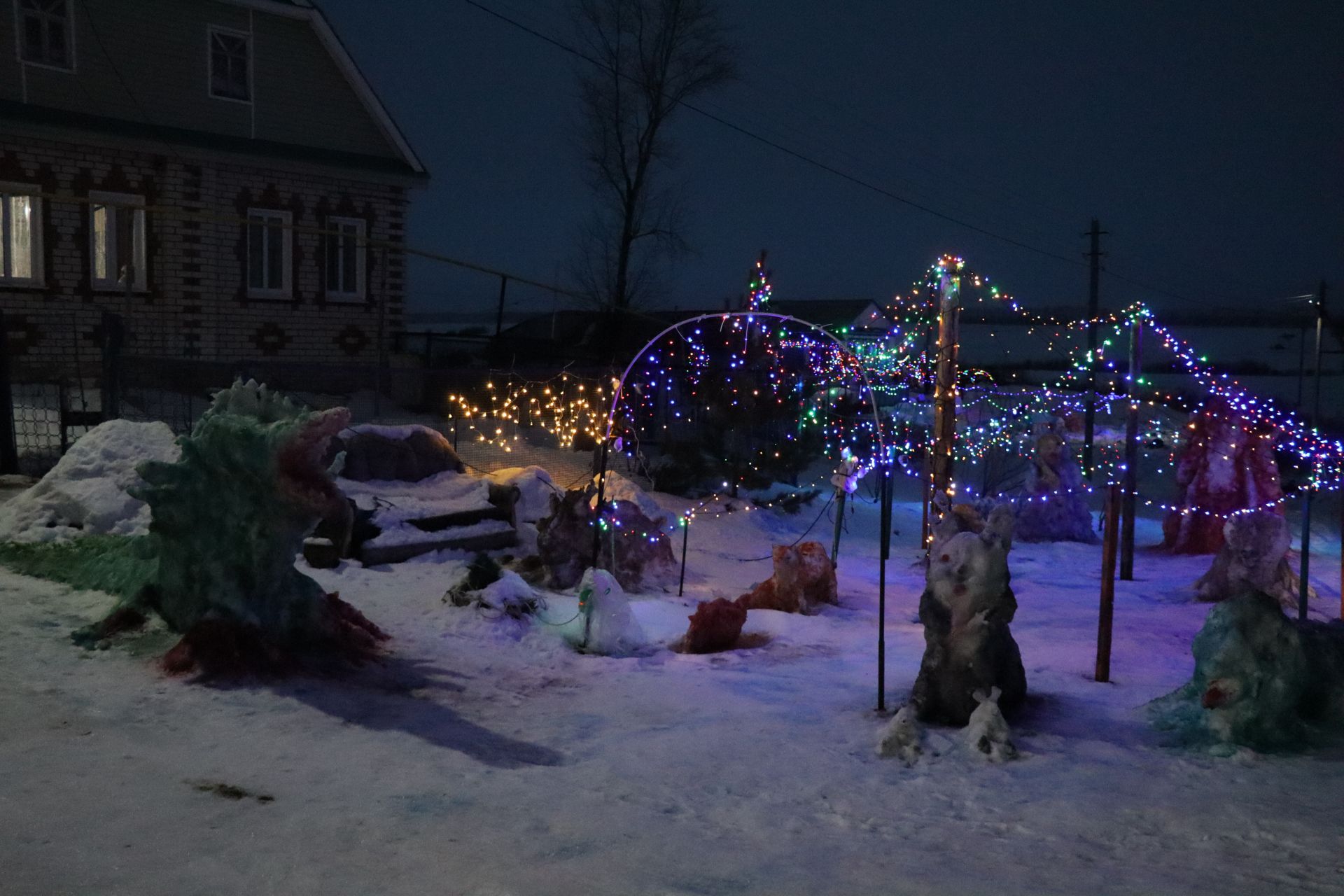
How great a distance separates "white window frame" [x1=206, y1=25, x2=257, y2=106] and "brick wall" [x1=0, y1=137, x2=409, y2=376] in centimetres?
140

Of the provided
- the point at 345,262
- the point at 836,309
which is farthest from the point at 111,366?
the point at 836,309

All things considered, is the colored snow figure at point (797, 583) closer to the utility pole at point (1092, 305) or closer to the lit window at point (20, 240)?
the utility pole at point (1092, 305)

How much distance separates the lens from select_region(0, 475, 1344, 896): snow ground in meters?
4.56

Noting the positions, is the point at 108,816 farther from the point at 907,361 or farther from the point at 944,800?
the point at 907,361

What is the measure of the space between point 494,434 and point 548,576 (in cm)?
788

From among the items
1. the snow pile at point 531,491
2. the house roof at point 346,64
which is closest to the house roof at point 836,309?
the house roof at point 346,64

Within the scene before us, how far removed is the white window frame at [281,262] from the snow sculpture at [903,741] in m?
18.9

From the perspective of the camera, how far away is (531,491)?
1359 cm

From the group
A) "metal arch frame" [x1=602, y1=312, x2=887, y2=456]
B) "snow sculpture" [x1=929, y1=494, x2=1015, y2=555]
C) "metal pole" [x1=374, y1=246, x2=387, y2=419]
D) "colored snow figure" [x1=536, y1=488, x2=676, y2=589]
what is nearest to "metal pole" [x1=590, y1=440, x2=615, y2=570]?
"metal arch frame" [x1=602, y1=312, x2=887, y2=456]

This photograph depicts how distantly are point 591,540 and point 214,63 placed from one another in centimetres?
1590

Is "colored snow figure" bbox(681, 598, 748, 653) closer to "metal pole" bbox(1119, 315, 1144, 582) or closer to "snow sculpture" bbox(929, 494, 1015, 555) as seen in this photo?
"snow sculpture" bbox(929, 494, 1015, 555)

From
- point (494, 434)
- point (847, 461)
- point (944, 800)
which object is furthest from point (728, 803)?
point (494, 434)

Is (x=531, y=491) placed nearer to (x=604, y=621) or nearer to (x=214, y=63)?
(x=604, y=621)

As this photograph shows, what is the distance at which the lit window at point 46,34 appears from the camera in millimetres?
19719
